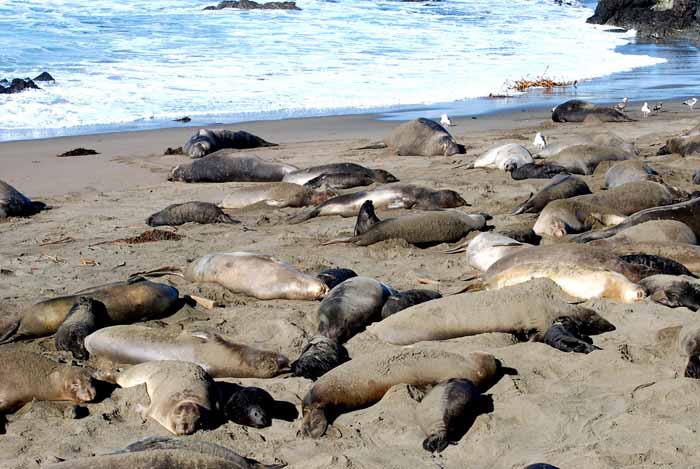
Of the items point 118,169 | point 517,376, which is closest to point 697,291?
point 517,376

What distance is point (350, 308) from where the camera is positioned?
470 cm

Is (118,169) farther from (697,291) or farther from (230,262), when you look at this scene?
(697,291)

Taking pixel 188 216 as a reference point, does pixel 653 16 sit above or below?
below

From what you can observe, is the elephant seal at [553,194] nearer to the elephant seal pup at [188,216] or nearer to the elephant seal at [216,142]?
the elephant seal pup at [188,216]

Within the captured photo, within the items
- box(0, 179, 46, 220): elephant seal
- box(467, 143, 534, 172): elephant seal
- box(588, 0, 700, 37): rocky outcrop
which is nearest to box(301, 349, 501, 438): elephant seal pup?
box(0, 179, 46, 220): elephant seal

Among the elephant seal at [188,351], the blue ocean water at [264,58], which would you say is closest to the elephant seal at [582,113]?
the blue ocean water at [264,58]

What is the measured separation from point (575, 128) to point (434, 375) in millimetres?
9032

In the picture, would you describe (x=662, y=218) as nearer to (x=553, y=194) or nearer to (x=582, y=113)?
(x=553, y=194)

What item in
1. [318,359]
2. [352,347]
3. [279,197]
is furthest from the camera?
[279,197]

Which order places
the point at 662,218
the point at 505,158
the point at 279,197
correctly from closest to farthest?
the point at 662,218
the point at 279,197
the point at 505,158

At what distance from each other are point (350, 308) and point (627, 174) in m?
3.99

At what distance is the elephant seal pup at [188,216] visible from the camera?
736 centimetres

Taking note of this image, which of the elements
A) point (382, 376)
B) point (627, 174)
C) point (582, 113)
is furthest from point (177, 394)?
point (582, 113)

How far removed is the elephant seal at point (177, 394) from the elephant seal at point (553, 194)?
13.0 feet
